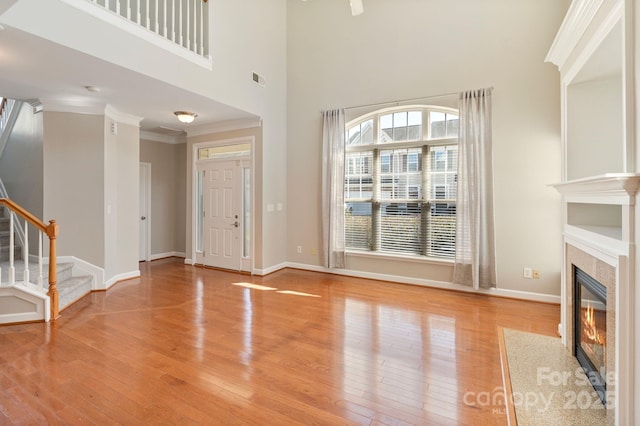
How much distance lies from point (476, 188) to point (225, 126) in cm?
437

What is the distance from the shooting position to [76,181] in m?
4.48

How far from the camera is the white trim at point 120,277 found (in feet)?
15.3

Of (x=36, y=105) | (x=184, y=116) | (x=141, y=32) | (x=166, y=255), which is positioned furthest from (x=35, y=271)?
(x=141, y=32)

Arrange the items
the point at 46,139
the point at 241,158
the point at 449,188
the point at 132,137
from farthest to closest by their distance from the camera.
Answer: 1. the point at 241,158
2. the point at 132,137
3. the point at 449,188
4. the point at 46,139

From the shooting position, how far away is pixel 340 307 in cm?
394

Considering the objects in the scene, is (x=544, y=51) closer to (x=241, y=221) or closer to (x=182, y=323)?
(x=241, y=221)

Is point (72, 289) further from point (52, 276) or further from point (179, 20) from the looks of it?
point (179, 20)

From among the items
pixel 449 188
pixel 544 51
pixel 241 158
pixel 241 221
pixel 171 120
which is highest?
pixel 544 51

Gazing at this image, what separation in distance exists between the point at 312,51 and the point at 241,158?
2375 millimetres

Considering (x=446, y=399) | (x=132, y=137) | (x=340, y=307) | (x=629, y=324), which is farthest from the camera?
(x=132, y=137)

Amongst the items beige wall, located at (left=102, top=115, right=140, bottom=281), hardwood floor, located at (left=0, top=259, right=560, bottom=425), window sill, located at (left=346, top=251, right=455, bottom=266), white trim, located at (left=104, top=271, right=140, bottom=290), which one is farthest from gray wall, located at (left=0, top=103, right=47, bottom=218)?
window sill, located at (left=346, top=251, right=455, bottom=266)

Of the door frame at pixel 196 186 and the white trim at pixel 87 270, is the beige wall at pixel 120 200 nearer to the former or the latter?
the white trim at pixel 87 270

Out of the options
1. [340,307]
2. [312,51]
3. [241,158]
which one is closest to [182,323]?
[340,307]

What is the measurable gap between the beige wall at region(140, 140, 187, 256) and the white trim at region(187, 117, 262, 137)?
1322mm
